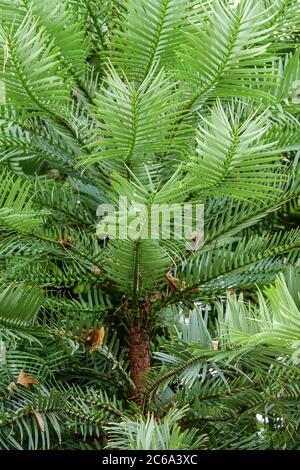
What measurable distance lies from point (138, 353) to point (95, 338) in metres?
0.08

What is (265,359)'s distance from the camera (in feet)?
3.19

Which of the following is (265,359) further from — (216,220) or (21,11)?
(21,11)

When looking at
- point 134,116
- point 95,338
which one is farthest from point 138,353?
point 134,116

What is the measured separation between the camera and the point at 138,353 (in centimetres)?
122

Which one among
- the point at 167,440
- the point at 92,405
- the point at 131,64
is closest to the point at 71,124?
the point at 131,64

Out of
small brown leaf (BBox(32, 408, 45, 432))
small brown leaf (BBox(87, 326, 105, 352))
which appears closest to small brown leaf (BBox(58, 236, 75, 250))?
small brown leaf (BBox(87, 326, 105, 352))

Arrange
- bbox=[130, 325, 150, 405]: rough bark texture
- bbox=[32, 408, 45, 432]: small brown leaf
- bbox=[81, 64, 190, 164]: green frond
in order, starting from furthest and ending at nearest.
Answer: bbox=[130, 325, 150, 405]: rough bark texture, bbox=[32, 408, 45, 432]: small brown leaf, bbox=[81, 64, 190, 164]: green frond

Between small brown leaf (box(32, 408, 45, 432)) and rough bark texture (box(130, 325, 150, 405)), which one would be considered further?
rough bark texture (box(130, 325, 150, 405))

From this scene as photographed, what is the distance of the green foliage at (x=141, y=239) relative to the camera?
974 mm

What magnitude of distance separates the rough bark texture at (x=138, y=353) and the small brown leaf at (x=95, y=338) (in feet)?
0.22

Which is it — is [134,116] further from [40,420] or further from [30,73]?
[40,420]

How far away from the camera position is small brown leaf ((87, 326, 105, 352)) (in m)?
1.17

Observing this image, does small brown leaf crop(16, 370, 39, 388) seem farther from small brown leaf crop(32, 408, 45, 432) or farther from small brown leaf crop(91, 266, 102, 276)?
small brown leaf crop(91, 266, 102, 276)

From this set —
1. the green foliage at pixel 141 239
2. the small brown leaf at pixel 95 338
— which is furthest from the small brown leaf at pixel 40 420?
the small brown leaf at pixel 95 338
